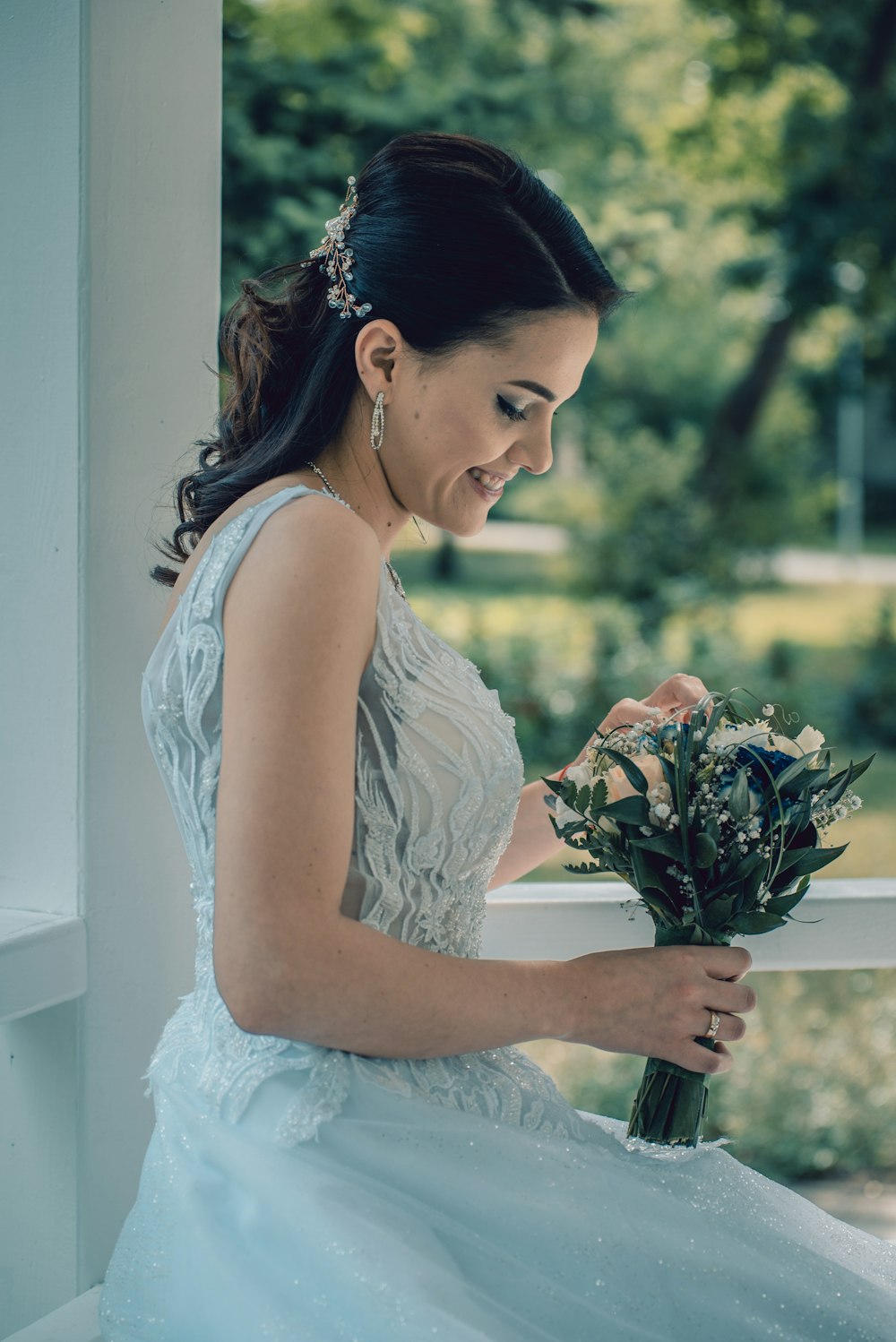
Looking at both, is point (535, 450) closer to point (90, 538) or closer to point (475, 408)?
point (475, 408)

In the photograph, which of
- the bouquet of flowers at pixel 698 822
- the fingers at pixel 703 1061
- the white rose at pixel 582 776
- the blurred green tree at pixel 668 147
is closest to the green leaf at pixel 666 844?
the bouquet of flowers at pixel 698 822

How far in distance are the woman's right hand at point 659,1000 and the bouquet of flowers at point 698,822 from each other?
4 centimetres

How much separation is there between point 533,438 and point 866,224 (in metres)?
8.10

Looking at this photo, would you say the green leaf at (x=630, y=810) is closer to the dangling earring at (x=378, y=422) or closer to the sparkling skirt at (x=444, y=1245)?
the sparkling skirt at (x=444, y=1245)

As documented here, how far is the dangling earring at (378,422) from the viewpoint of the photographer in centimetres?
160

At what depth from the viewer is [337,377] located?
1627mm

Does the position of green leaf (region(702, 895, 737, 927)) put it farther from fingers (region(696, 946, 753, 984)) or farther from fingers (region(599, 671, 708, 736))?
fingers (region(599, 671, 708, 736))

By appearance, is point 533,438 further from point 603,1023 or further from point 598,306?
point 603,1023

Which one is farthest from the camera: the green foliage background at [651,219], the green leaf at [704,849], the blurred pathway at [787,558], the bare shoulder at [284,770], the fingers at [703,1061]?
the blurred pathway at [787,558]

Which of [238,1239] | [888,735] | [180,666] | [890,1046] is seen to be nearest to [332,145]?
[890,1046]

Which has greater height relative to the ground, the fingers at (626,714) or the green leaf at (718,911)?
the fingers at (626,714)

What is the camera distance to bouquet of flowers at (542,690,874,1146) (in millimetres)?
1422

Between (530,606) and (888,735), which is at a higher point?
(530,606)

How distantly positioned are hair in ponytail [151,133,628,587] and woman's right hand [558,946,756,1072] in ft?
2.40
